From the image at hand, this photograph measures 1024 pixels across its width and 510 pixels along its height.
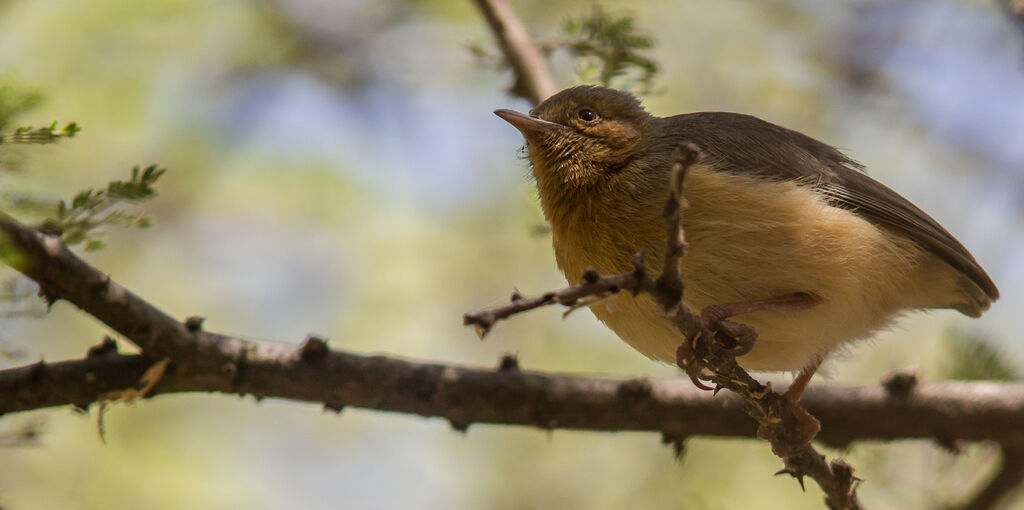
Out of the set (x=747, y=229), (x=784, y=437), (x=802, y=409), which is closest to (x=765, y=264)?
(x=747, y=229)

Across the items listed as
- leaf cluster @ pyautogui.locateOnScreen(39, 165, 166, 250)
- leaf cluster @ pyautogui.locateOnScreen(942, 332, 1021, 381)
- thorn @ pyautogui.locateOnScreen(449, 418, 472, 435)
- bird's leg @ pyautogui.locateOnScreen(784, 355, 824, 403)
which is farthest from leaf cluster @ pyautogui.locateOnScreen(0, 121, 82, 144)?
leaf cluster @ pyautogui.locateOnScreen(942, 332, 1021, 381)

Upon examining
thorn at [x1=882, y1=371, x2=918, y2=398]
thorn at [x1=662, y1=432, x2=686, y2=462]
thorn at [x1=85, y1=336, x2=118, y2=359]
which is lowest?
thorn at [x1=662, y1=432, x2=686, y2=462]

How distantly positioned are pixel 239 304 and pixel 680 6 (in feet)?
16.0

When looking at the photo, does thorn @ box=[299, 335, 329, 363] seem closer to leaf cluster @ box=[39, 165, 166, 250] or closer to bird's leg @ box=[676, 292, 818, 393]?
leaf cluster @ box=[39, 165, 166, 250]

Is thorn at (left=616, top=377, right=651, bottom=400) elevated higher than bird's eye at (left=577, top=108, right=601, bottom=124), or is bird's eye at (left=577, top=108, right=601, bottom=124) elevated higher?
bird's eye at (left=577, top=108, right=601, bottom=124)

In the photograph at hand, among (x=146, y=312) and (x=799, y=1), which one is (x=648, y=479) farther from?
(x=799, y=1)

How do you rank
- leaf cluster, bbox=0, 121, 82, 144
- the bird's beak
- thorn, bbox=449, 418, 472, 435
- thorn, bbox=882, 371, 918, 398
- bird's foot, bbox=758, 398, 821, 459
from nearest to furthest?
leaf cluster, bbox=0, 121, 82, 144 → bird's foot, bbox=758, 398, 821, 459 → thorn, bbox=449, 418, 472, 435 → the bird's beak → thorn, bbox=882, 371, 918, 398

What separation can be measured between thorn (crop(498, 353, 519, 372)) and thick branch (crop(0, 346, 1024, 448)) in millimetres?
21

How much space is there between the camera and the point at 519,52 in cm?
512

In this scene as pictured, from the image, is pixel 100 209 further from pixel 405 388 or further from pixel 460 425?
pixel 460 425

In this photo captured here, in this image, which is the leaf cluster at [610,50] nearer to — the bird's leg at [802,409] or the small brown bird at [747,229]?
the small brown bird at [747,229]

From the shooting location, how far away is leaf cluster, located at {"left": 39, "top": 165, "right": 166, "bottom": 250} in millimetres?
2857

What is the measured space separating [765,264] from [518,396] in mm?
1176

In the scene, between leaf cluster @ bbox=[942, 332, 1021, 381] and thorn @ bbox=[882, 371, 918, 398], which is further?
leaf cluster @ bbox=[942, 332, 1021, 381]
